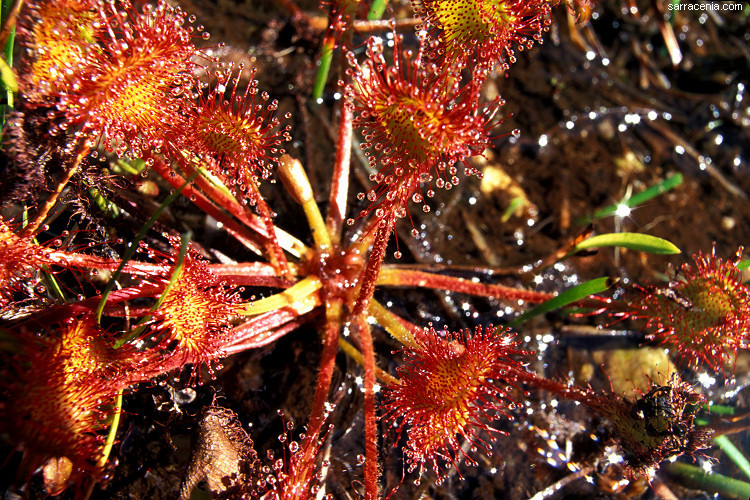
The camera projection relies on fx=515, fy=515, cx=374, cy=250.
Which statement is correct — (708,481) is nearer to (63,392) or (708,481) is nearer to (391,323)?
(391,323)

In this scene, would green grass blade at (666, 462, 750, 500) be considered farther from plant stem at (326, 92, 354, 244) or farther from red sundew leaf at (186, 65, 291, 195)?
red sundew leaf at (186, 65, 291, 195)

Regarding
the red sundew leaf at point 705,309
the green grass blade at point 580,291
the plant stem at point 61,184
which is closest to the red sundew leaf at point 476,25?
the green grass blade at point 580,291

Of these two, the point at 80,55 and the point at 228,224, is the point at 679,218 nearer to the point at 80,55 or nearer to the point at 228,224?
the point at 228,224

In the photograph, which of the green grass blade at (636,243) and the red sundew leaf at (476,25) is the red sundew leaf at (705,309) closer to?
the green grass blade at (636,243)

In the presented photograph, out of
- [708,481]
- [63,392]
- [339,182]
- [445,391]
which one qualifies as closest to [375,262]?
[445,391]

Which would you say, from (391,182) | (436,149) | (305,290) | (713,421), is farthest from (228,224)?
(713,421)

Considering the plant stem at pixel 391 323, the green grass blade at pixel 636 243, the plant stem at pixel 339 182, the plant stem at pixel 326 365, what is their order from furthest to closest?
1. the plant stem at pixel 339 182
2. the plant stem at pixel 391 323
3. the green grass blade at pixel 636 243
4. the plant stem at pixel 326 365
